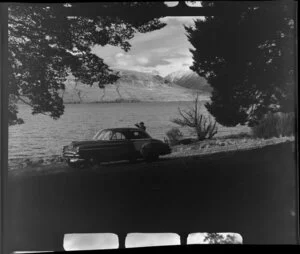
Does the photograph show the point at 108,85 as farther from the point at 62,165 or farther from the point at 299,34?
the point at 299,34

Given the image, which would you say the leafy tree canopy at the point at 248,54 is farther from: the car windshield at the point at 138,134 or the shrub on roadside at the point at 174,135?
the car windshield at the point at 138,134

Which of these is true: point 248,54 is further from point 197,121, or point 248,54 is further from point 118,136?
point 118,136

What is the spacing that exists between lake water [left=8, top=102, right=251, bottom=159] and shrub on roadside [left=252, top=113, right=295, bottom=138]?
0.74ft

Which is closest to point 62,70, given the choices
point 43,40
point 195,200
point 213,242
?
point 43,40

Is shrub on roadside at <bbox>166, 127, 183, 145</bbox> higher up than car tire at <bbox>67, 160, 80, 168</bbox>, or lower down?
higher up

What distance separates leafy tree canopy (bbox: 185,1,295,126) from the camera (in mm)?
3033

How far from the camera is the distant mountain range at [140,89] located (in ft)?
9.89

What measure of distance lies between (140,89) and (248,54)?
95 centimetres

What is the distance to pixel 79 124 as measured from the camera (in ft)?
9.84

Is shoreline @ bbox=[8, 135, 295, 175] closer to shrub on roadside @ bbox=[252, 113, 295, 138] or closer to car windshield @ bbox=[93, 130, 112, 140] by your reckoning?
shrub on roadside @ bbox=[252, 113, 295, 138]

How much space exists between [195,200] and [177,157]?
384 mm

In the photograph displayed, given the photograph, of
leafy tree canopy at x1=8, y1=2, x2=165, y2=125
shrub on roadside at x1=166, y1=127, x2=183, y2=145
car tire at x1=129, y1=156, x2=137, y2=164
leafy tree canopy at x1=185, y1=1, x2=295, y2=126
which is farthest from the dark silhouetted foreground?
leafy tree canopy at x1=8, y1=2, x2=165, y2=125

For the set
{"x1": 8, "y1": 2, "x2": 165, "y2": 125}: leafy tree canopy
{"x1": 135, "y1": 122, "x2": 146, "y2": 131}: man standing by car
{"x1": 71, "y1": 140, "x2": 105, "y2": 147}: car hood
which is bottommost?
{"x1": 71, "y1": 140, "x2": 105, "y2": 147}: car hood

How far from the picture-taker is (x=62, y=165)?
301cm
